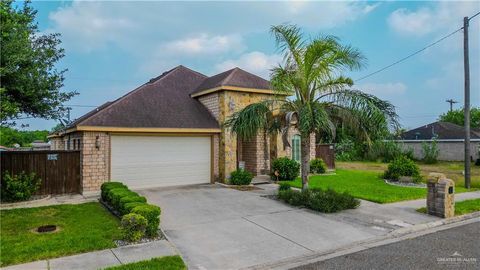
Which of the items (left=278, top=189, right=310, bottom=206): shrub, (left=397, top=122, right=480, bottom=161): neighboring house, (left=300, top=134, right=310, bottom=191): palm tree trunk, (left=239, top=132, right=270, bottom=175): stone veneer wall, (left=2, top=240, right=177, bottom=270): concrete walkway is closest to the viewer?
(left=2, top=240, right=177, bottom=270): concrete walkway

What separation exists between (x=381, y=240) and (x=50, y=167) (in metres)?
10.9

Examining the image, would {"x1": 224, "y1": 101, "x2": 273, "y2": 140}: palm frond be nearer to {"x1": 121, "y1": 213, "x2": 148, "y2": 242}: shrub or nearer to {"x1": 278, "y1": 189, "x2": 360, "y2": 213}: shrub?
{"x1": 278, "y1": 189, "x2": 360, "y2": 213}: shrub

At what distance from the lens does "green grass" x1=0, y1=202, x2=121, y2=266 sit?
583 centimetres

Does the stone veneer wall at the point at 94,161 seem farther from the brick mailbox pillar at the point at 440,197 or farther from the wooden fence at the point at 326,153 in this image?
the wooden fence at the point at 326,153

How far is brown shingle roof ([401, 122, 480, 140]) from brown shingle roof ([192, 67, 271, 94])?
23.3 m

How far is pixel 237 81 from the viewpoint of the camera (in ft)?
49.2

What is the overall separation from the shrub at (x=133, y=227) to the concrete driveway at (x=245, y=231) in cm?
68

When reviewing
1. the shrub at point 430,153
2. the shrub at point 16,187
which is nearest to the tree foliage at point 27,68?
the shrub at point 16,187

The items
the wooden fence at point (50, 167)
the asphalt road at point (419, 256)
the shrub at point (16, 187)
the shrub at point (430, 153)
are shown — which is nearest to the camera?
the asphalt road at point (419, 256)

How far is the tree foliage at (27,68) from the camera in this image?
7824mm

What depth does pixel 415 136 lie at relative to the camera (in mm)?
36969

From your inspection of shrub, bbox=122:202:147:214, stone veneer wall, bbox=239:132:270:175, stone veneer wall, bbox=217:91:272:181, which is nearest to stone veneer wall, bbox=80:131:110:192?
stone veneer wall, bbox=217:91:272:181

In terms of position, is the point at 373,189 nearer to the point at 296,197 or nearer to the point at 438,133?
the point at 296,197

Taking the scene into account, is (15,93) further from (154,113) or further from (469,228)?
(469,228)
